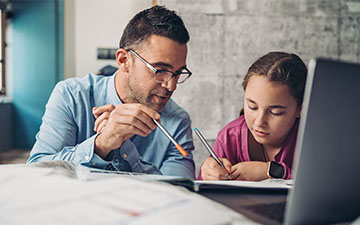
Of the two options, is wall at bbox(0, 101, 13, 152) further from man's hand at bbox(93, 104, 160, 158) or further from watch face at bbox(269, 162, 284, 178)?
watch face at bbox(269, 162, 284, 178)

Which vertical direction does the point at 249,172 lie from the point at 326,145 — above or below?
below

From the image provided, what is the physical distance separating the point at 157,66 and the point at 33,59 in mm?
3305

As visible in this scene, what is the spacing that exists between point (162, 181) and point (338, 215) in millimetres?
329

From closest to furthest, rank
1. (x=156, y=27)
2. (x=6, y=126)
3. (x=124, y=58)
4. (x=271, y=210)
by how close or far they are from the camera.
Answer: (x=271, y=210)
(x=156, y=27)
(x=124, y=58)
(x=6, y=126)

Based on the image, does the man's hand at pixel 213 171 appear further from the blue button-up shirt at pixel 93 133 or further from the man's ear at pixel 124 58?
the man's ear at pixel 124 58

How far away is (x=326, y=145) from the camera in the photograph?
0.47 m

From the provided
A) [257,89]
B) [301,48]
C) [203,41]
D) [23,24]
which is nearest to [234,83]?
[203,41]

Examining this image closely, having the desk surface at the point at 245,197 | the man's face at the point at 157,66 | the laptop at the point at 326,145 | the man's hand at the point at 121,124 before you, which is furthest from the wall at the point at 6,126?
the laptop at the point at 326,145

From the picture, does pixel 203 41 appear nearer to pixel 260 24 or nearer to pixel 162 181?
pixel 260 24

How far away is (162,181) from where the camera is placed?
0.72m

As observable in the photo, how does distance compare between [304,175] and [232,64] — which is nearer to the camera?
[304,175]

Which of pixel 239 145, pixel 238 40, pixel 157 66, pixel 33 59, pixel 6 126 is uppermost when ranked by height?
pixel 238 40

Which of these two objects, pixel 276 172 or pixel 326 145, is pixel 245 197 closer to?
pixel 326 145

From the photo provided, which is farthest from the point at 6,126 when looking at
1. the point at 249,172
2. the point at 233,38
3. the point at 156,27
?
the point at 249,172
